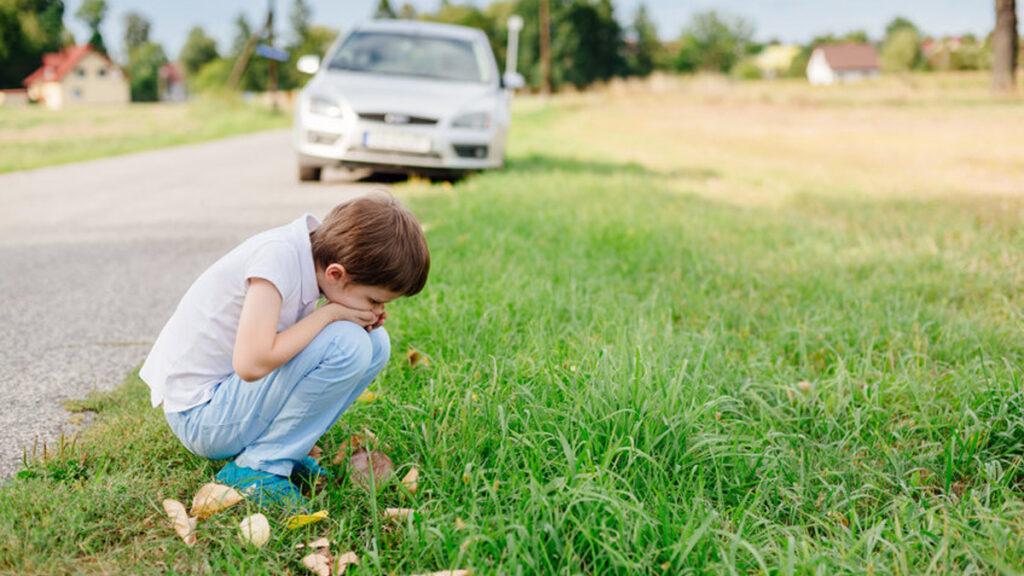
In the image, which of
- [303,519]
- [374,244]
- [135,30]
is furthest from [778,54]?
[303,519]

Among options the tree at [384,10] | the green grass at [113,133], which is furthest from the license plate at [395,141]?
the tree at [384,10]

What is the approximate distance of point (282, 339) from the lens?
66.6 inches

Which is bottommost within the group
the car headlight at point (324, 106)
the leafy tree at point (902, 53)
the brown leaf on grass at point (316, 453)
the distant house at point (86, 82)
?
the brown leaf on grass at point (316, 453)

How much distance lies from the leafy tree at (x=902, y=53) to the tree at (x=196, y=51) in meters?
85.8

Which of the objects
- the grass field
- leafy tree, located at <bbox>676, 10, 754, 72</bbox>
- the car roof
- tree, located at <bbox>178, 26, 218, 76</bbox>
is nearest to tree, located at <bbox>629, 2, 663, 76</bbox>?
leafy tree, located at <bbox>676, 10, 754, 72</bbox>

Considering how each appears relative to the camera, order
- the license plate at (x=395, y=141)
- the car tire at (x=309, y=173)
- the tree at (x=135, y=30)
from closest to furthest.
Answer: the license plate at (x=395, y=141)
the car tire at (x=309, y=173)
the tree at (x=135, y=30)

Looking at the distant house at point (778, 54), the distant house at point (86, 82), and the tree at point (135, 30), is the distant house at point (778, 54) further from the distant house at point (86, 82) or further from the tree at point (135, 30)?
the distant house at point (86, 82)

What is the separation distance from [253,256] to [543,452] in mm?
855

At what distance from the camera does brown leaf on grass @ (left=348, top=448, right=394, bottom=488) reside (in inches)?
73.4

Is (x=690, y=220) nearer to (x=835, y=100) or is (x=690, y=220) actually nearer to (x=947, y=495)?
(x=947, y=495)

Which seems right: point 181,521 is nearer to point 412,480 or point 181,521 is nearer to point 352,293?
point 412,480

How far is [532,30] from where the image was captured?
70.8 metres

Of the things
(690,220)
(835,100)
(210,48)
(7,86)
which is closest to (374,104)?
(690,220)

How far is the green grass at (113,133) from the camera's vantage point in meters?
10.4
